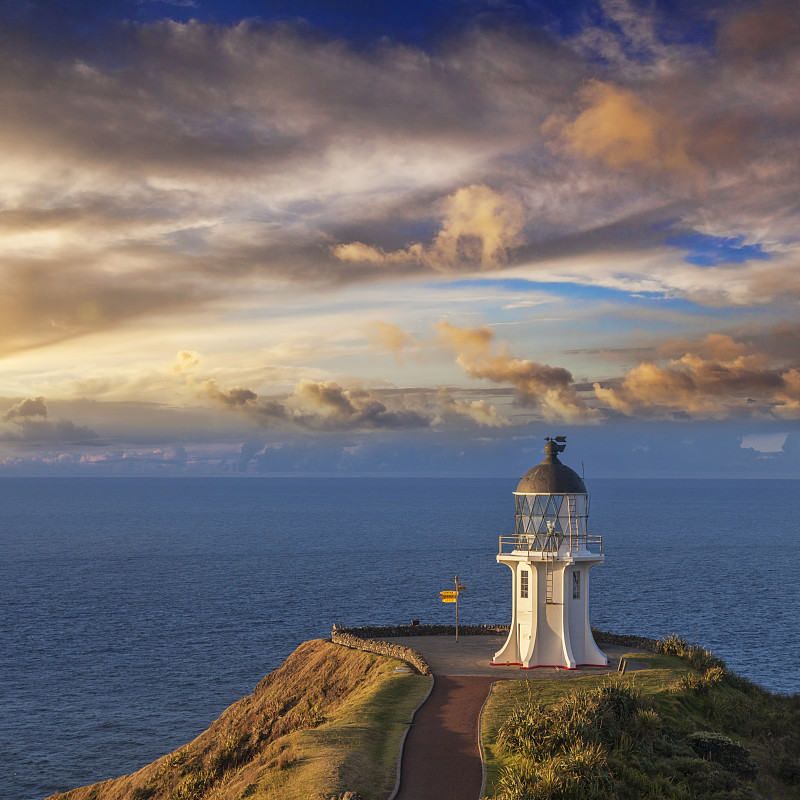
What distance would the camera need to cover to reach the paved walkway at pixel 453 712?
24328mm

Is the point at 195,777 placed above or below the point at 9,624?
above

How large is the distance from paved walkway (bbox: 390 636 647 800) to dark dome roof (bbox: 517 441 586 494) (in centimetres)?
889

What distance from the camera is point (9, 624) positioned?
84375 millimetres

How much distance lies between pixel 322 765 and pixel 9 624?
235 ft

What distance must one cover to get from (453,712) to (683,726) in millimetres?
8874

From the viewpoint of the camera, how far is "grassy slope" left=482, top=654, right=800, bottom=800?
25.2 metres

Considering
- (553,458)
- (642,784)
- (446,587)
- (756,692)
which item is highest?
(553,458)

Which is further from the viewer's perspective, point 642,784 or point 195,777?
point 195,777

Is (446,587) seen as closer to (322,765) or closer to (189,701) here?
(189,701)

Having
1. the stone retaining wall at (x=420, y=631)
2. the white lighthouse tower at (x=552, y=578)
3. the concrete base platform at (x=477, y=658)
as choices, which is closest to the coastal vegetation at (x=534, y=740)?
the concrete base platform at (x=477, y=658)

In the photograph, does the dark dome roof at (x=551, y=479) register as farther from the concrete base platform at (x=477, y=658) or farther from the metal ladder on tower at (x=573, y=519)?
the concrete base platform at (x=477, y=658)

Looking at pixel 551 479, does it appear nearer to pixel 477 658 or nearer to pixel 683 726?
pixel 477 658

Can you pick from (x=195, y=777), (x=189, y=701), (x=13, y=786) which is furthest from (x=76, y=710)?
(x=195, y=777)

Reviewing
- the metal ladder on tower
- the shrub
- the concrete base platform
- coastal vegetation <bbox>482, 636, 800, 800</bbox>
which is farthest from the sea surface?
the shrub
